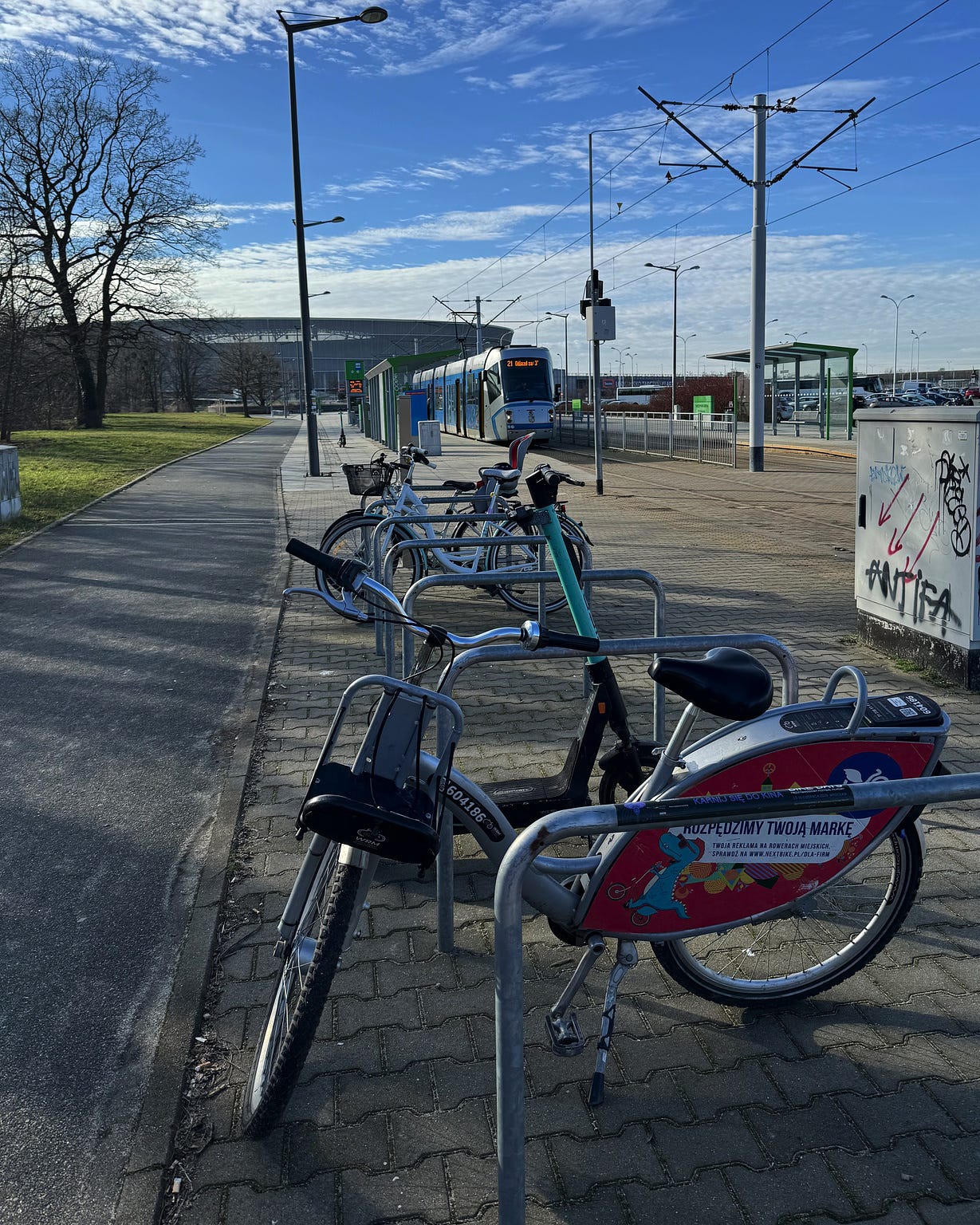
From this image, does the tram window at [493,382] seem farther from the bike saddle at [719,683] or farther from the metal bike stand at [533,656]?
the bike saddle at [719,683]

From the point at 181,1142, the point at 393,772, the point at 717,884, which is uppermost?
the point at 393,772

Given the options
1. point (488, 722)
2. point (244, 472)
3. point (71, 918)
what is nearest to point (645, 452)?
point (244, 472)

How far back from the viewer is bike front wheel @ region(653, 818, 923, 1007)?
283cm

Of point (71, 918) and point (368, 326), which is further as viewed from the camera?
point (368, 326)

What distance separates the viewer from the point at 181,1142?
247 cm

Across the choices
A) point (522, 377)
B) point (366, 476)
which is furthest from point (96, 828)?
point (522, 377)

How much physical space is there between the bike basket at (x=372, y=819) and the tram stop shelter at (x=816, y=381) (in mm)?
29736

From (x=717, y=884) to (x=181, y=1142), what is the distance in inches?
53.4

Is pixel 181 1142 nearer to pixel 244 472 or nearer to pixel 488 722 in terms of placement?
pixel 488 722

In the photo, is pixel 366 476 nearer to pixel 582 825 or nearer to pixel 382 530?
pixel 382 530

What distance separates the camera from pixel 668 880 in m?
2.51

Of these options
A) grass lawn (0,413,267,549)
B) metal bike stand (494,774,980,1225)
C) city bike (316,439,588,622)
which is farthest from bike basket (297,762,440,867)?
grass lawn (0,413,267,549)

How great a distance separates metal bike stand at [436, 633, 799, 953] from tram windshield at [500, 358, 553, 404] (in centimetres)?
2882

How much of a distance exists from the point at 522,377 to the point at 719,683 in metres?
29.7
